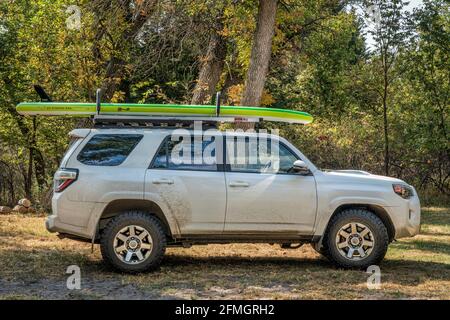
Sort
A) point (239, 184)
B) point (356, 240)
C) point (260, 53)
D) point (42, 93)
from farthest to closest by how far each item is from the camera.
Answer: point (260, 53) < point (42, 93) < point (356, 240) < point (239, 184)

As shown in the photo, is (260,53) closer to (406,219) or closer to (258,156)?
(258,156)

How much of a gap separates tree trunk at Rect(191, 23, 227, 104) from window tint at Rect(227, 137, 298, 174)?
8.19m

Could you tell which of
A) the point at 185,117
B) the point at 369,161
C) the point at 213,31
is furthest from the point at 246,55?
the point at 185,117

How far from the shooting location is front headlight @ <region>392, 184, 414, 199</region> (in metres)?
8.91

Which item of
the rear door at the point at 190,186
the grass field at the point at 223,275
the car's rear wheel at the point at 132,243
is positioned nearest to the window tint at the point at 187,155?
the rear door at the point at 190,186

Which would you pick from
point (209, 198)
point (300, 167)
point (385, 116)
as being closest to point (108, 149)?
point (209, 198)

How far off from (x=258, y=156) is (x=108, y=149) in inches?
78.4

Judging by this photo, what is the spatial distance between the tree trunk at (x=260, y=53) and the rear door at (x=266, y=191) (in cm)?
502

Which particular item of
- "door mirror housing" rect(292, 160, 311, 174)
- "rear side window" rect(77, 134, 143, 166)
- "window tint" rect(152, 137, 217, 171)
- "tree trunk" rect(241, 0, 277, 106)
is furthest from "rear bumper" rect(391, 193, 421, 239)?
"tree trunk" rect(241, 0, 277, 106)

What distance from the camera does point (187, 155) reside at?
8648mm

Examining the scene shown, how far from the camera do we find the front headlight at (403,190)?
29.2 ft

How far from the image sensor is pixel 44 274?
27.5ft
